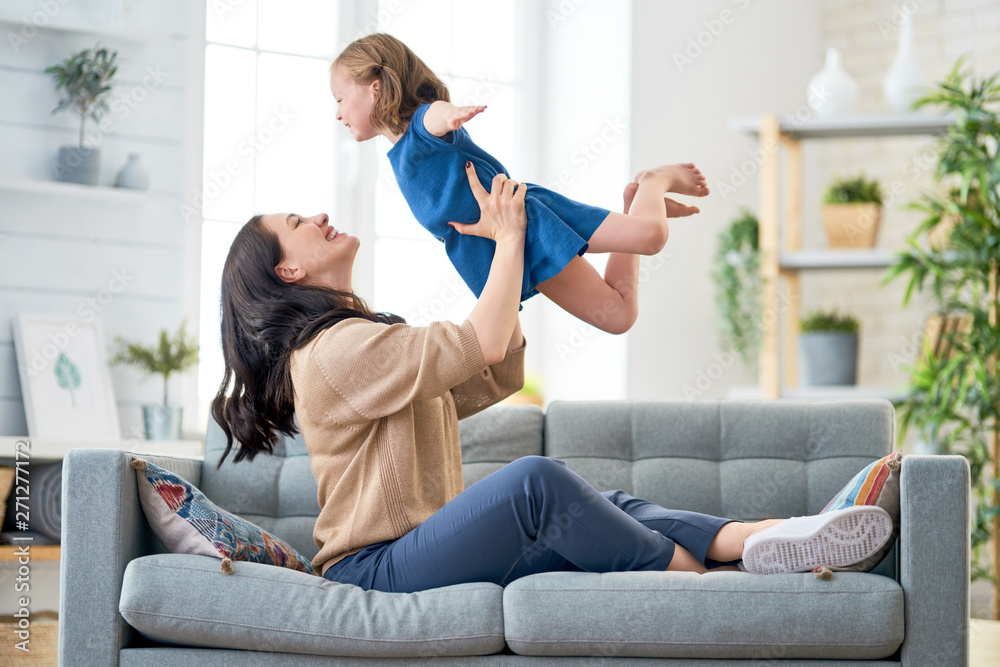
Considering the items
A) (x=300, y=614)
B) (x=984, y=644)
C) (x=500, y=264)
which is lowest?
(x=984, y=644)

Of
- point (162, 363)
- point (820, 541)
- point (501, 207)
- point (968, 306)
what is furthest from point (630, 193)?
point (968, 306)

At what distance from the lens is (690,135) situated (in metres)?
4.18

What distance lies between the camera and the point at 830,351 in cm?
378

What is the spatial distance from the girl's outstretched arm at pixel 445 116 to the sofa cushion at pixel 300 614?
795 millimetres

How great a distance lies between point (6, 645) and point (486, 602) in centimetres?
151

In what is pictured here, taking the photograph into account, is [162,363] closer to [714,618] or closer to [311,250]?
[311,250]

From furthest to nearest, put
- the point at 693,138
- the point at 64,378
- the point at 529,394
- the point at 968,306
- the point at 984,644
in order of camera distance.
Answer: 1. the point at 693,138
2. the point at 529,394
3. the point at 968,306
4. the point at 64,378
5. the point at 984,644

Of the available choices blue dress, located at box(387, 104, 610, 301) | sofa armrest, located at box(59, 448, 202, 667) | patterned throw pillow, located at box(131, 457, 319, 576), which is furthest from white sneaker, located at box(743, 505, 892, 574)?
sofa armrest, located at box(59, 448, 202, 667)

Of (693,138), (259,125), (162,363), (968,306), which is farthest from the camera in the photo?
(693,138)

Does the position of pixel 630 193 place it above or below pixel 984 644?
above

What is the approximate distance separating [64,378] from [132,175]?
705 mm

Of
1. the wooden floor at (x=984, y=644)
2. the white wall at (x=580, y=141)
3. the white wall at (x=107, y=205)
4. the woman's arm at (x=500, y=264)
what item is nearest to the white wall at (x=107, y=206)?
the white wall at (x=107, y=205)

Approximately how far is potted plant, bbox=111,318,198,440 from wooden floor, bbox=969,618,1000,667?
7.82 feet

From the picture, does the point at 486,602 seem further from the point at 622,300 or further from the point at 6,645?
the point at 6,645
